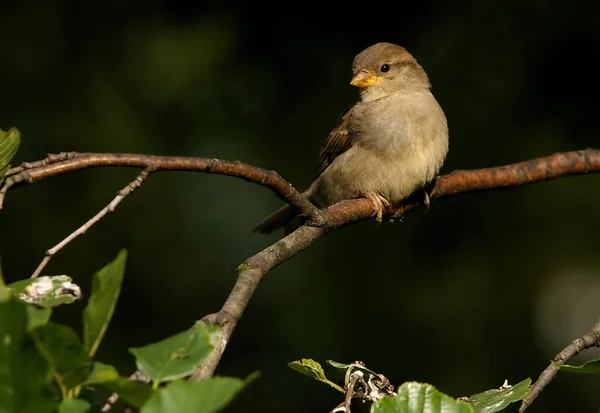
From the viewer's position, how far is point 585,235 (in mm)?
6117

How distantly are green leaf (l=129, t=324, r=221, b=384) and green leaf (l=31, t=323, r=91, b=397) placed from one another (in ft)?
0.23

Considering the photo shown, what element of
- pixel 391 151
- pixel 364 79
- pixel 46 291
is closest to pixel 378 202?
pixel 391 151

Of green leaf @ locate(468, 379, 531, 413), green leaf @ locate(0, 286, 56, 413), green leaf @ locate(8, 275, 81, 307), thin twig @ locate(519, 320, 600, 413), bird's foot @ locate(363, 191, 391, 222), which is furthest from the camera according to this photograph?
bird's foot @ locate(363, 191, 391, 222)

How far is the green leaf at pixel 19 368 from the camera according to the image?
3.44 ft

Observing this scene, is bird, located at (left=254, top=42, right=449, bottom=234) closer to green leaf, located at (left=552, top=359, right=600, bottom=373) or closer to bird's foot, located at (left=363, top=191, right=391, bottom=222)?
bird's foot, located at (left=363, top=191, right=391, bottom=222)

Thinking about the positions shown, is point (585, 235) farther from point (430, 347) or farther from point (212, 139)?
point (212, 139)

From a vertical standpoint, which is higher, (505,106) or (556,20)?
(556,20)

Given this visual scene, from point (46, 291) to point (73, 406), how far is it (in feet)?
0.97

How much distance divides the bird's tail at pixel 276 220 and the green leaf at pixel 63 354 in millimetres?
3737

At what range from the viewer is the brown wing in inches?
191

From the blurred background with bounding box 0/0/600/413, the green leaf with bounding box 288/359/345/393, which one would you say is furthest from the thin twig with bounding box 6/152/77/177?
the blurred background with bounding box 0/0/600/413

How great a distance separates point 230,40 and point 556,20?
2191 mm

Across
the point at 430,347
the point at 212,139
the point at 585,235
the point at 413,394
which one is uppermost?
the point at 212,139

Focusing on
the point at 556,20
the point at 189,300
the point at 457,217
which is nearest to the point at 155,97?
the point at 189,300
